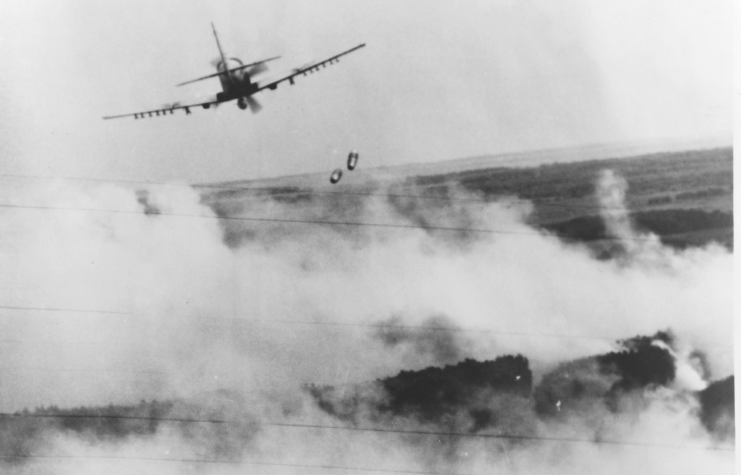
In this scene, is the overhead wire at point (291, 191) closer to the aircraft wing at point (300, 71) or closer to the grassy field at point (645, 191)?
the grassy field at point (645, 191)

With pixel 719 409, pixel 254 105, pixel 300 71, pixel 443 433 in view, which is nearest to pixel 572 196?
pixel 719 409

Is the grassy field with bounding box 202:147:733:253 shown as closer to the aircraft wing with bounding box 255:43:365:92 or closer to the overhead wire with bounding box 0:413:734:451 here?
the aircraft wing with bounding box 255:43:365:92

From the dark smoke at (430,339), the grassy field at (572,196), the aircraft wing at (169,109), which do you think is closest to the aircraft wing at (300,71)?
the aircraft wing at (169,109)

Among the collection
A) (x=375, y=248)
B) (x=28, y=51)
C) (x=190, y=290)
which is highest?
(x=28, y=51)

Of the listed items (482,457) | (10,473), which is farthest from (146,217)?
(482,457)

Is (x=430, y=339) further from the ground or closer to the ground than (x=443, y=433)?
further from the ground

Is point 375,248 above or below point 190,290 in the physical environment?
above

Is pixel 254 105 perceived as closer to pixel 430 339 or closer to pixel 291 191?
pixel 291 191

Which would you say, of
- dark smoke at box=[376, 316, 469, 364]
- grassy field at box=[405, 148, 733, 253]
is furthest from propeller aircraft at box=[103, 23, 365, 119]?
dark smoke at box=[376, 316, 469, 364]

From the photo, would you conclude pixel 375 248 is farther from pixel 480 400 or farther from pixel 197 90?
pixel 197 90

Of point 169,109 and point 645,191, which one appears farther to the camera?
point 645,191
